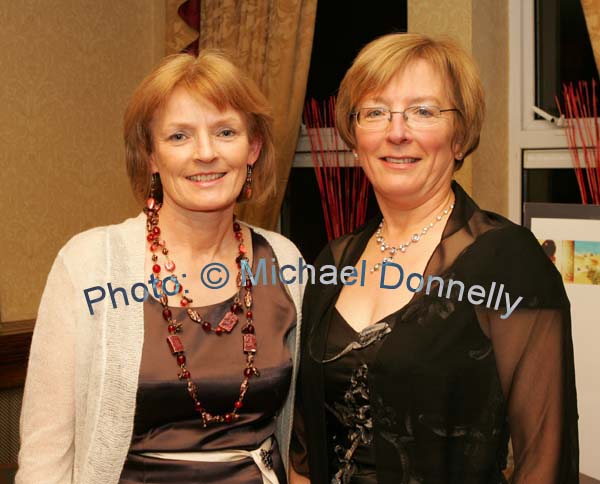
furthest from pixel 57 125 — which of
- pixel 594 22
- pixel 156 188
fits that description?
pixel 594 22

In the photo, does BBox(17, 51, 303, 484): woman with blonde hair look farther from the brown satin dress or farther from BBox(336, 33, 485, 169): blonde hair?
BBox(336, 33, 485, 169): blonde hair

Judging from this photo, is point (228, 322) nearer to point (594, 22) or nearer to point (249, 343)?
point (249, 343)

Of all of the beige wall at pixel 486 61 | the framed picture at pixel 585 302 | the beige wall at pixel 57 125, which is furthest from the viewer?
the beige wall at pixel 57 125

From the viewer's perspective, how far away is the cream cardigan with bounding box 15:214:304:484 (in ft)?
5.41

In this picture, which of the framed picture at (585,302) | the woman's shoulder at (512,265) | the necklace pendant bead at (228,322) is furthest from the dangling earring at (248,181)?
the framed picture at (585,302)

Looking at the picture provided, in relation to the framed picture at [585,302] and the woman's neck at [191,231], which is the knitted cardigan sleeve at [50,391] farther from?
the framed picture at [585,302]

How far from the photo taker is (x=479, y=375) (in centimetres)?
151

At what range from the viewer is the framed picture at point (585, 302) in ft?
7.15

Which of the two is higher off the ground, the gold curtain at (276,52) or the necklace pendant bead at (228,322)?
the gold curtain at (276,52)

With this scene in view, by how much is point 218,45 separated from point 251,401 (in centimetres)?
188

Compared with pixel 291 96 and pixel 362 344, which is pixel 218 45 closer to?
pixel 291 96

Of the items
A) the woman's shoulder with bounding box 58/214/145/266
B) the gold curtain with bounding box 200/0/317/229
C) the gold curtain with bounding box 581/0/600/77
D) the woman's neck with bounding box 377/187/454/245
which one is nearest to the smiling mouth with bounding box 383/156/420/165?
the woman's neck with bounding box 377/187/454/245

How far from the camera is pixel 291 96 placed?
308 centimetres

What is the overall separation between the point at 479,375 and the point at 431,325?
0.13m
